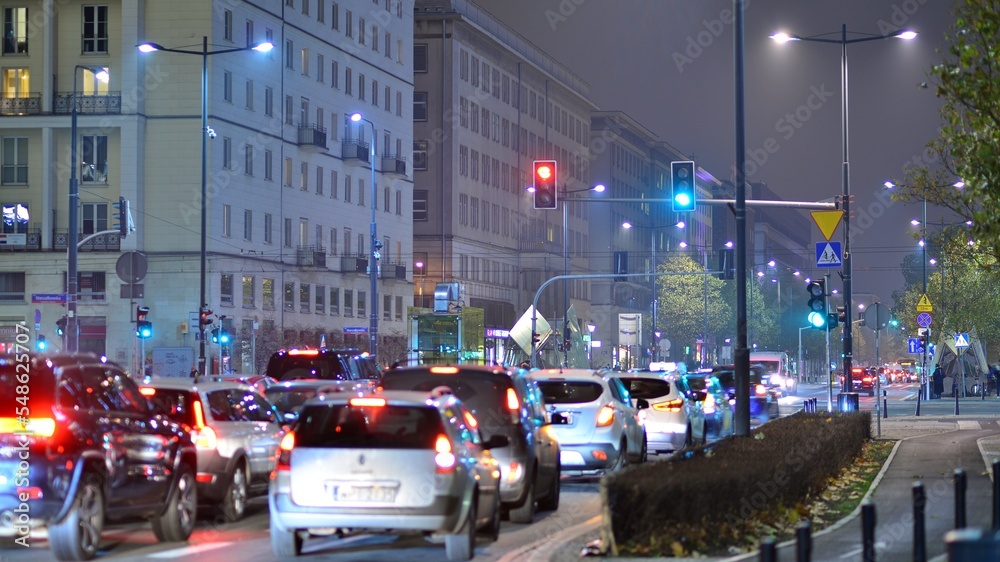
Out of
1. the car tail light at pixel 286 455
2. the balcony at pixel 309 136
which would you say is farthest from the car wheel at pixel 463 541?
the balcony at pixel 309 136

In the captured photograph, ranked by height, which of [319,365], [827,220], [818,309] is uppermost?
[827,220]

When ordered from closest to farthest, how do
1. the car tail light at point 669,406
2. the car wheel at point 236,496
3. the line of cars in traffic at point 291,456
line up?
the line of cars in traffic at point 291,456 < the car wheel at point 236,496 < the car tail light at point 669,406

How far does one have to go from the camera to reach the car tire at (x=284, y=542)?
44.0 feet

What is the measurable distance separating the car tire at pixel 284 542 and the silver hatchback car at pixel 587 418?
7.78 meters

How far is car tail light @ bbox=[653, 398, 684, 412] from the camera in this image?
2742cm

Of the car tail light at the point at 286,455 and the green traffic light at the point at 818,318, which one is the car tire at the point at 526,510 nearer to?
the car tail light at the point at 286,455

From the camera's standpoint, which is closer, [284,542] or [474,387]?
[284,542]

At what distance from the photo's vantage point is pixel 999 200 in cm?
1878

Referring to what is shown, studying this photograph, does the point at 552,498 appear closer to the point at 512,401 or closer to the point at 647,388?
the point at 512,401

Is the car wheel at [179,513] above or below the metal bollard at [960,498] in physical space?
below

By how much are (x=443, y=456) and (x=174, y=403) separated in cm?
522

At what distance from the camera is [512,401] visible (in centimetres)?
1655

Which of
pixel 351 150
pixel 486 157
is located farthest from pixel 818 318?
pixel 486 157

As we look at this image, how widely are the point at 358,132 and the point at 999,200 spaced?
225 feet
